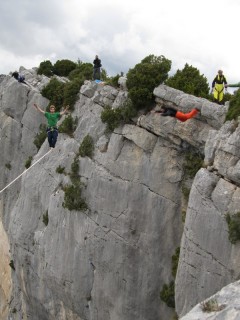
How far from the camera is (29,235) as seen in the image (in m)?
31.4

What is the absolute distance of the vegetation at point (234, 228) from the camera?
57.7 ft

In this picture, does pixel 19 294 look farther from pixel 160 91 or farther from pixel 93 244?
pixel 160 91

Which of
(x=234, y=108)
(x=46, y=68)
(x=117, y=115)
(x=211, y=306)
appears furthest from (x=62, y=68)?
(x=211, y=306)

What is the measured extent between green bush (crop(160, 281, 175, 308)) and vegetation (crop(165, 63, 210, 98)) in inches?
411

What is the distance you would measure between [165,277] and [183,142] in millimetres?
7348

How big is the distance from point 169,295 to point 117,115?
→ 35.0 ft

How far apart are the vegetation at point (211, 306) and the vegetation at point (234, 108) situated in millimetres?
9459

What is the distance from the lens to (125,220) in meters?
24.7

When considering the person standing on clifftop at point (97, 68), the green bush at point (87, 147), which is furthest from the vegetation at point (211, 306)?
the person standing on clifftop at point (97, 68)

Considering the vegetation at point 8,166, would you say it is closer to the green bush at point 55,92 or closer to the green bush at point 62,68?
A: the green bush at point 55,92

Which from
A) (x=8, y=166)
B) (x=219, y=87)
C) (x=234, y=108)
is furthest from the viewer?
(x=8, y=166)

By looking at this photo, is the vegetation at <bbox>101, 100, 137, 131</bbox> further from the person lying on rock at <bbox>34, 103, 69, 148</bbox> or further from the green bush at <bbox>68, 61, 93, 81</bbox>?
the green bush at <bbox>68, 61, 93, 81</bbox>

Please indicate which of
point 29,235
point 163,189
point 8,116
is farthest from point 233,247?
point 8,116

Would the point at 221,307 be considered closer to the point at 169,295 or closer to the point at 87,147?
the point at 169,295
